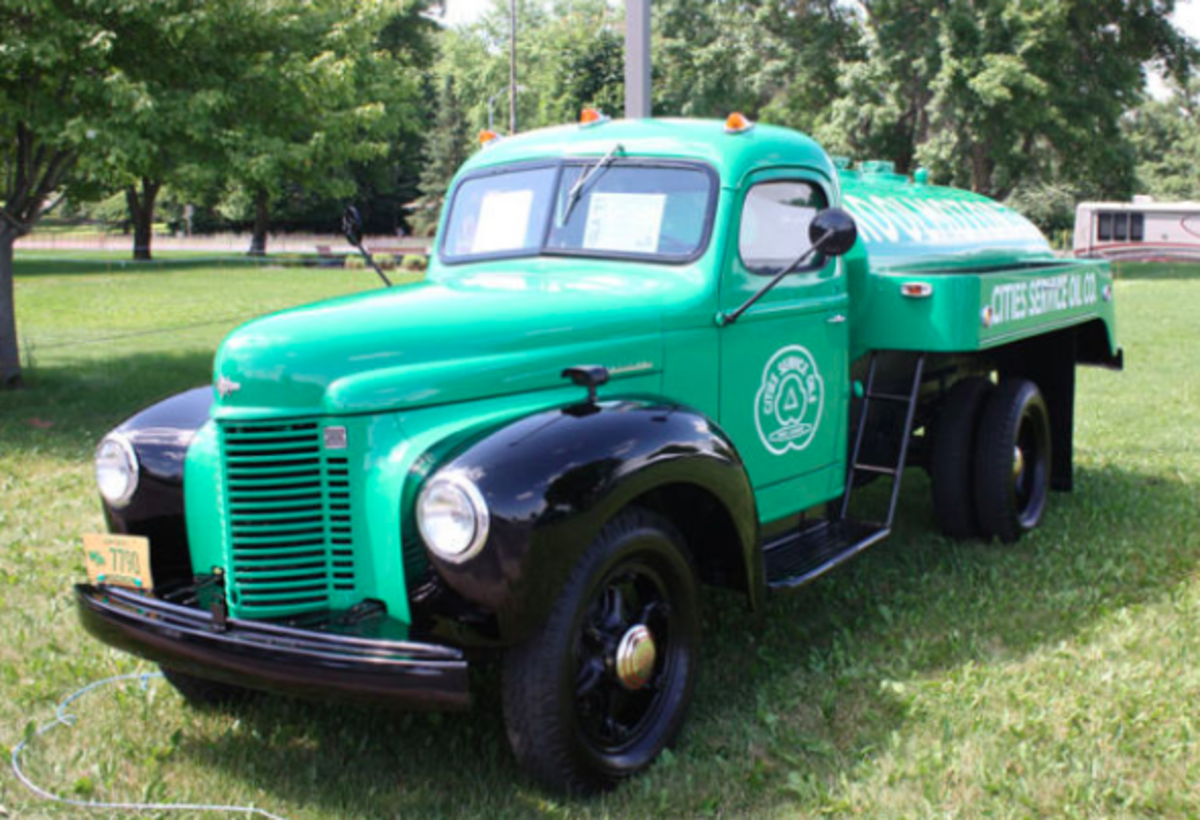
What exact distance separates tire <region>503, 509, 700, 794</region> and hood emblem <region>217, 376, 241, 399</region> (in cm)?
111

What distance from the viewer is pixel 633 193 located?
461 centimetres

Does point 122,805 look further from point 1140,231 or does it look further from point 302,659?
point 1140,231

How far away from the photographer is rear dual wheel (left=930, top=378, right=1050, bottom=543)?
19.6 ft

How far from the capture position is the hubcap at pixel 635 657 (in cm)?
360

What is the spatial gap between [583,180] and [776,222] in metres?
0.81

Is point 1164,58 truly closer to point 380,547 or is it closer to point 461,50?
point 380,547

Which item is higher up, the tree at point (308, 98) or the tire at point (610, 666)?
the tree at point (308, 98)

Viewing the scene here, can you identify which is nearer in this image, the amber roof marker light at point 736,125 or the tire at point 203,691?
the tire at point 203,691

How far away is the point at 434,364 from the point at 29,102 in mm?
7490

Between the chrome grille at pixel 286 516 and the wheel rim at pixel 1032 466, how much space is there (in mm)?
4350

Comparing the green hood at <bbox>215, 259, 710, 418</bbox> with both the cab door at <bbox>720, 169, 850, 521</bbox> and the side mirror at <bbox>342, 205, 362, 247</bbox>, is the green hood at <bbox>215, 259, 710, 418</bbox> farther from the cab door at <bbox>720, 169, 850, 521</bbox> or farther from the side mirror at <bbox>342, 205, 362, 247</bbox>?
the side mirror at <bbox>342, 205, 362, 247</bbox>

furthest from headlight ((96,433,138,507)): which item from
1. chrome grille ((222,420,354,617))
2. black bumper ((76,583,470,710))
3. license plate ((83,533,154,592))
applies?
chrome grille ((222,420,354,617))

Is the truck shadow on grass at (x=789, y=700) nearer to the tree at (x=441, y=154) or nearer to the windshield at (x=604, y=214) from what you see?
the windshield at (x=604, y=214)

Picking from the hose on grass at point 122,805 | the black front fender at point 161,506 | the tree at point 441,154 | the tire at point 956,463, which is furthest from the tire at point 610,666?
the tree at point 441,154
